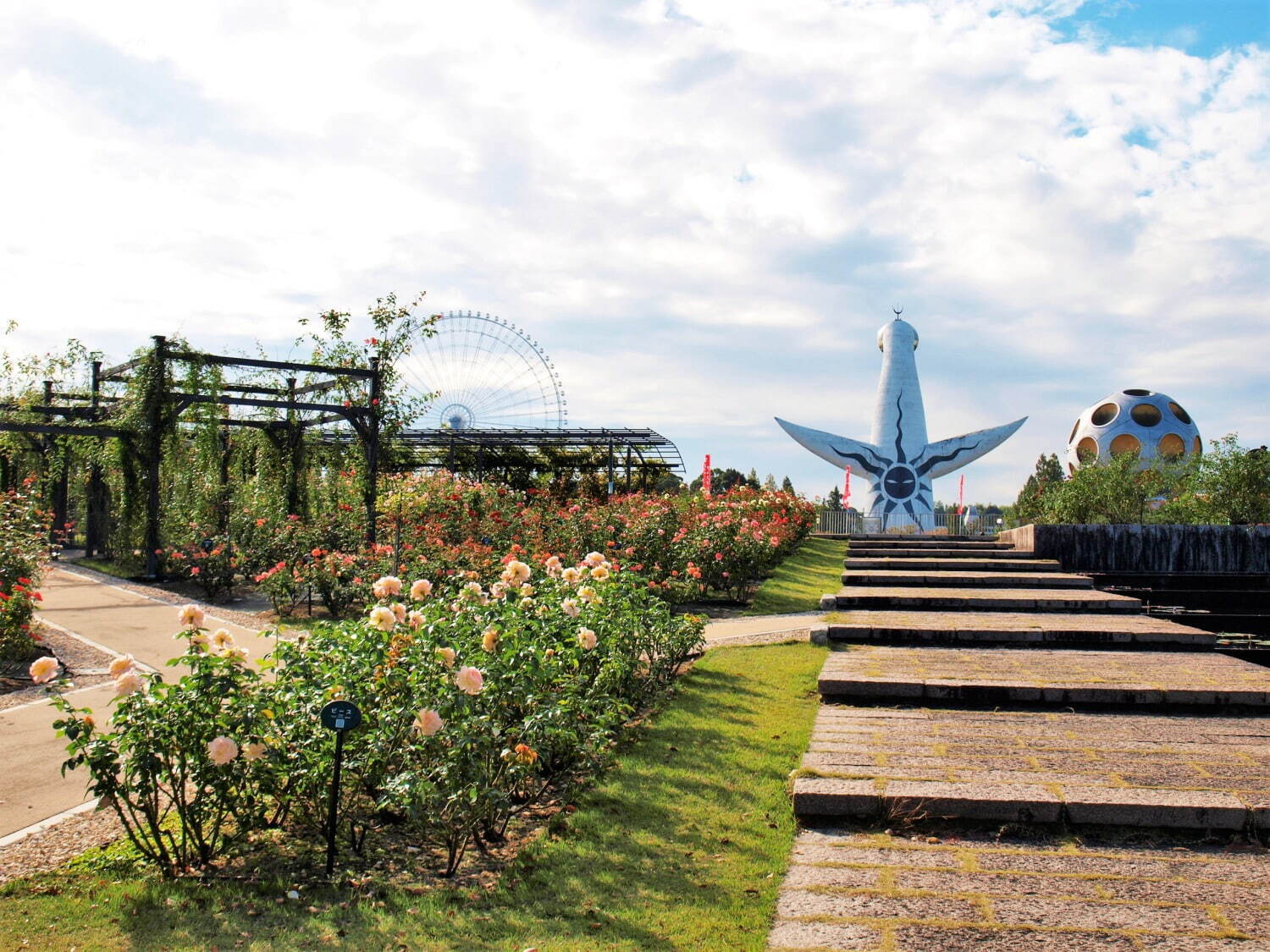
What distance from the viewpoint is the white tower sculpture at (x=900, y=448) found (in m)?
31.0

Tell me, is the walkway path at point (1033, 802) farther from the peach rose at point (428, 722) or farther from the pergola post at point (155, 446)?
the pergola post at point (155, 446)

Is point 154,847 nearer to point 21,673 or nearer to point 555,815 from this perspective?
point 555,815

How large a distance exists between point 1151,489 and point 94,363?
2291 centimetres

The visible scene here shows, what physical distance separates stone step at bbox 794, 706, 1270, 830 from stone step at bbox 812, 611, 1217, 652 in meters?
1.98

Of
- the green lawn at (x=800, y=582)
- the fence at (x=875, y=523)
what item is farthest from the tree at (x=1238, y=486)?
the fence at (x=875, y=523)

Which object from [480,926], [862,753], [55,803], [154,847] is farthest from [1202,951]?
[55,803]

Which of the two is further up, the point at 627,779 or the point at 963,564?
the point at 963,564

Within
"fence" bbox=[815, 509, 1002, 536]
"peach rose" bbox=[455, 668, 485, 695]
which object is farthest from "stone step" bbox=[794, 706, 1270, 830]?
"fence" bbox=[815, 509, 1002, 536]

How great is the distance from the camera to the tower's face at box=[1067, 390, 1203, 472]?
107 feet

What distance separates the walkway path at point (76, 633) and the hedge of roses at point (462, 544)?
89 centimetres

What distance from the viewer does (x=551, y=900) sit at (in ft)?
10.7

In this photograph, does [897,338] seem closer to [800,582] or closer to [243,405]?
[800,582]

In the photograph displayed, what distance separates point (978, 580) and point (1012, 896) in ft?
27.3

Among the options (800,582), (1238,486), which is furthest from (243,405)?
(1238,486)
